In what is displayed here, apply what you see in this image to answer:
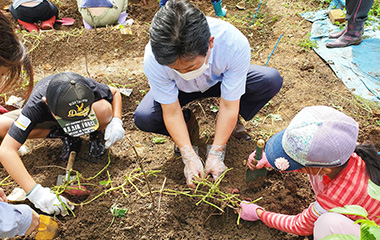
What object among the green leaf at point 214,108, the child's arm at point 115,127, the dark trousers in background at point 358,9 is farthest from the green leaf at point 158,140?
the dark trousers in background at point 358,9

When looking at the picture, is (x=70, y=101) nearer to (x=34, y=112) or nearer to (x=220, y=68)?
(x=34, y=112)

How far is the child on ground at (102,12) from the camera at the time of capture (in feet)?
12.1

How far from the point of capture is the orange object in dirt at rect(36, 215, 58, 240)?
5.58 feet

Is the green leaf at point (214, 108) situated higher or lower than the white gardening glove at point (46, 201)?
lower

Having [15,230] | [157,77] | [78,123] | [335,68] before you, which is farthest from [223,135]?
[335,68]

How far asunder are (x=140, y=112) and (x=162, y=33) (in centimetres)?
88

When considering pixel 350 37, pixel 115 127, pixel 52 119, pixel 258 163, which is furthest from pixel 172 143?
pixel 350 37

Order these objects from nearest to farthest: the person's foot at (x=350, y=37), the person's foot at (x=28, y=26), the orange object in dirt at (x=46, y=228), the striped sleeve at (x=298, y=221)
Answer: the striped sleeve at (x=298, y=221)
the orange object in dirt at (x=46, y=228)
the person's foot at (x=350, y=37)
the person's foot at (x=28, y=26)

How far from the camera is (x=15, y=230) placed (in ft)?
4.69

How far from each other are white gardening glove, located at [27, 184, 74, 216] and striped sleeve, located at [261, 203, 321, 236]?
1.20 meters

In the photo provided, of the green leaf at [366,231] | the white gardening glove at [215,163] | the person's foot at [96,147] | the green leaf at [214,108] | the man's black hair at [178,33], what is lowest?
the green leaf at [214,108]

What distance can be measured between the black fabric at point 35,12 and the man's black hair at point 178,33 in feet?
10.2

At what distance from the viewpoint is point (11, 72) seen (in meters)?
1.38

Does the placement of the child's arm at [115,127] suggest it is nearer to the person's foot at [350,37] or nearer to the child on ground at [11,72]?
the child on ground at [11,72]
